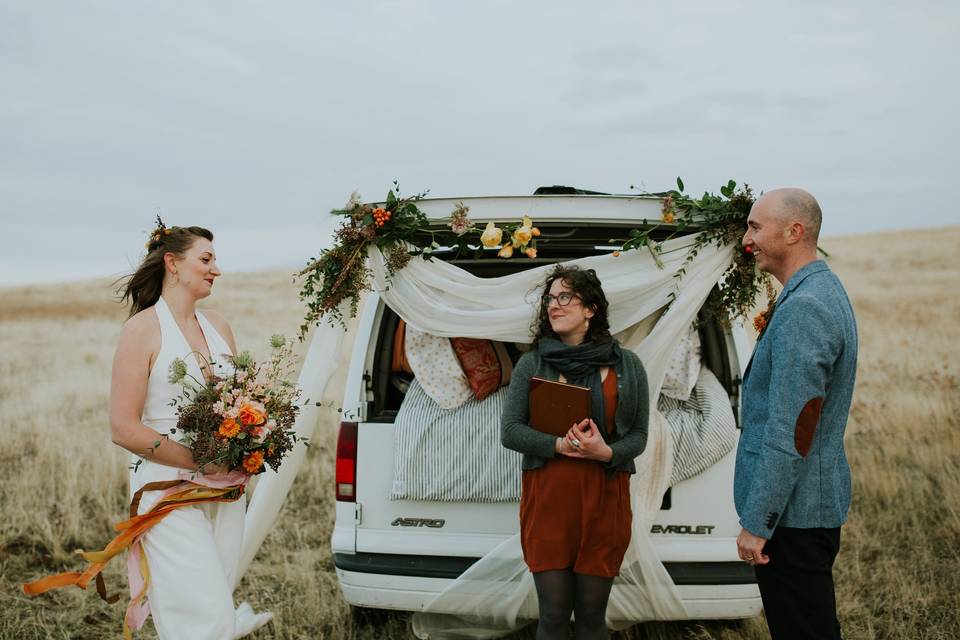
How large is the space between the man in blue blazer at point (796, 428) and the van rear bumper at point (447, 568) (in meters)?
0.75

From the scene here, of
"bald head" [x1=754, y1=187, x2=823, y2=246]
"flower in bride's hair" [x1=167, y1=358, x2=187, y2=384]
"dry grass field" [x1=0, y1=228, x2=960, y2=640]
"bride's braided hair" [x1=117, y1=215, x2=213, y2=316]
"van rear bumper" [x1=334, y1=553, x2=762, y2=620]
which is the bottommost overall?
"dry grass field" [x1=0, y1=228, x2=960, y2=640]

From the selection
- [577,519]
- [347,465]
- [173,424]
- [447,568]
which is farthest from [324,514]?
[577,519]

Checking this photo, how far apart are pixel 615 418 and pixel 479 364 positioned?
998 mm

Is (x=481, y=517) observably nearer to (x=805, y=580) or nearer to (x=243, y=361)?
(x=243, y=361)

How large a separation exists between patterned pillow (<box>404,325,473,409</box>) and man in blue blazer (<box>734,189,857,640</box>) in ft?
4.85

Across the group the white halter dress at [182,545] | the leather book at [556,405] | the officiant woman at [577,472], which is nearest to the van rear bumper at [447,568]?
the officiant woman at [577,472]

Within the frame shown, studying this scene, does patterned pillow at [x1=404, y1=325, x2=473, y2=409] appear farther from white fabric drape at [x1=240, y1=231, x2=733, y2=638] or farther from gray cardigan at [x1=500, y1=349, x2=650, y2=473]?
gray cardigan at [x1=500, y1=349, x2=650, y2=473]

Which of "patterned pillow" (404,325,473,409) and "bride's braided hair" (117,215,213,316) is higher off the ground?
"bride's braided hair" (117,215,213,316)

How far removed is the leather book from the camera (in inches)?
113

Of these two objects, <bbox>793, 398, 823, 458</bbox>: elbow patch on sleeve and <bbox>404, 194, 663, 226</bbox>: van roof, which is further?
<bbox>404, 194, 663, 226</bbox>: van roof

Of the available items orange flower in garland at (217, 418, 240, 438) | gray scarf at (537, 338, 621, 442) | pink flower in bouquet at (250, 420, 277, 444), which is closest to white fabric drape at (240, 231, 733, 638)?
gray scarf at (537, 338, 621, 442)

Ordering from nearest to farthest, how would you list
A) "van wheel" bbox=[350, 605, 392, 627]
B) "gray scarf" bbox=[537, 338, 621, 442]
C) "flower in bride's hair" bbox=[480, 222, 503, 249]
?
1. "gray scarf" bbox=[537, 338, 621, 442]
2. "flower in bride's hair" bbox=[480, 222, 503, 249]
3. "van wheel" bbox=[350, 605, 392, 627]

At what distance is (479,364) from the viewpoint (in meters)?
3.84

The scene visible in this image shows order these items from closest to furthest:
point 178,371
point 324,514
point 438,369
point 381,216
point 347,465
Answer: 1. point 178,371
2. point 381,216
3. point 347,465
4. point 438,369
5. point 324,514
